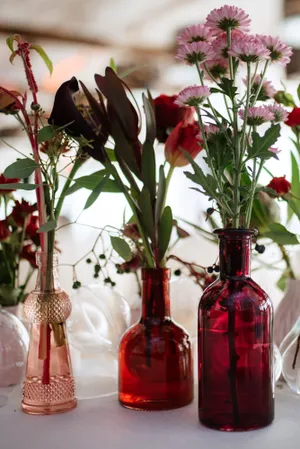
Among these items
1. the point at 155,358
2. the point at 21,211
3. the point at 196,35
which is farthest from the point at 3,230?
the point at 196,35

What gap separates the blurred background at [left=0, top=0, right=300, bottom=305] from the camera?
1380 mm

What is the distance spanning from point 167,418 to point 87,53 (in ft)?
3.09

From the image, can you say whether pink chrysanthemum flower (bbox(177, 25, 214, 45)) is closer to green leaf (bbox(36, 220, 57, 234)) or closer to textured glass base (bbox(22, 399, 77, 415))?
green leaf (bbox(36, 220, 57, 234))

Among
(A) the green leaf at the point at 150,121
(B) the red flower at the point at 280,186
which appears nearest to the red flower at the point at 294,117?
(B) the red flower at the point at 280,186

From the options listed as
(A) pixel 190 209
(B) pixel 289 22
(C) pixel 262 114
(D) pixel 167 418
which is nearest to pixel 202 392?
(D) pixel 167 418

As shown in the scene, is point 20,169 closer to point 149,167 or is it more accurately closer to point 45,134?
point 45,134

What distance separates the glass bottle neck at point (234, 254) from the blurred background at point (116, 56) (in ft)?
2.27

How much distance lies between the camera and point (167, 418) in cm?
75

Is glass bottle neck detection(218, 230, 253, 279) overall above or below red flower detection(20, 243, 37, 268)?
below

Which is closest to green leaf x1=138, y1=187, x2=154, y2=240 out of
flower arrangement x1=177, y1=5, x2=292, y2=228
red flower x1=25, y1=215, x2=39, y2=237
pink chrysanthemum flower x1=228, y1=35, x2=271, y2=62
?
flower arrangement x1=177, y1=5, x2=292, y2=228

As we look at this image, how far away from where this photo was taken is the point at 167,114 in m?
0.90

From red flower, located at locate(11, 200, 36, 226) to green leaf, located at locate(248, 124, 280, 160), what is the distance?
0.48m

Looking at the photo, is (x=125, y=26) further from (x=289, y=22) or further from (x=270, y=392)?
(x=270, y=392)

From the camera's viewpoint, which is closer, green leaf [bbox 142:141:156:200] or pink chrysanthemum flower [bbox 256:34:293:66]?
pink chrysanthemum flower [bbox 256:34:293:66]
